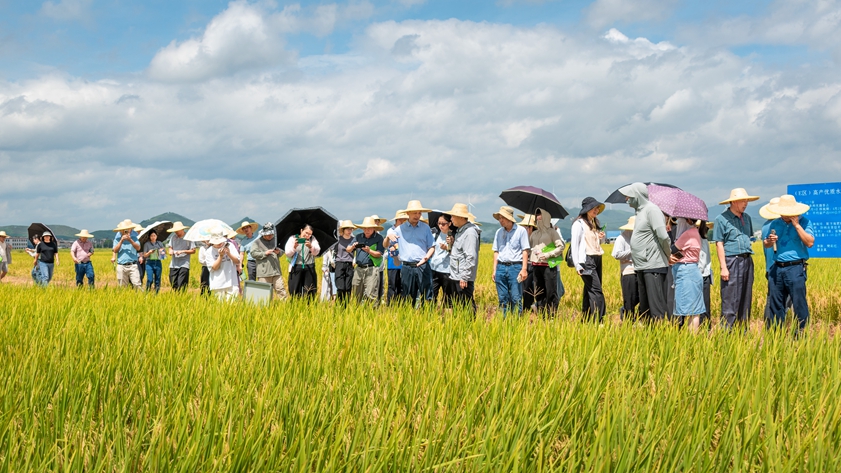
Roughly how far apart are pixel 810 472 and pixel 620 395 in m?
0.96

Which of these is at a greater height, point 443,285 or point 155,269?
point 155,269

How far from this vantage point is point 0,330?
4484mm

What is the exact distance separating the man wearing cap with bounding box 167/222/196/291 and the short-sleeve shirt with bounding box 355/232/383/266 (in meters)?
3.20

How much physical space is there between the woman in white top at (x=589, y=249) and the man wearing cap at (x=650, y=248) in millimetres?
1163

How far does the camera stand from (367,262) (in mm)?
8172

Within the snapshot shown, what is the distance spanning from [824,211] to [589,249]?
4786mm

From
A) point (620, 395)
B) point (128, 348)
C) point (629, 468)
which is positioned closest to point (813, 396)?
point (620, 395)

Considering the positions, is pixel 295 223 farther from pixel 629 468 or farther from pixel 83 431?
pixel 629 468

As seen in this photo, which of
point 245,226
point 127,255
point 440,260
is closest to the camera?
point 440,260

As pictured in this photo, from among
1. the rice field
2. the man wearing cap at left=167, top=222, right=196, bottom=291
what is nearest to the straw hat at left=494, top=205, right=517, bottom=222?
the rice field

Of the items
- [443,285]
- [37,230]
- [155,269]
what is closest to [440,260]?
[443,285]

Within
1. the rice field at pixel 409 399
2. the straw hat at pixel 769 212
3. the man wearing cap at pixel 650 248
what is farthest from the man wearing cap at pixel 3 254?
the straw hat at pixel 769 212

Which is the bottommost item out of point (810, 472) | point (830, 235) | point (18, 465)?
point (810, 472)

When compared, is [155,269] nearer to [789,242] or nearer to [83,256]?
[83,256]
